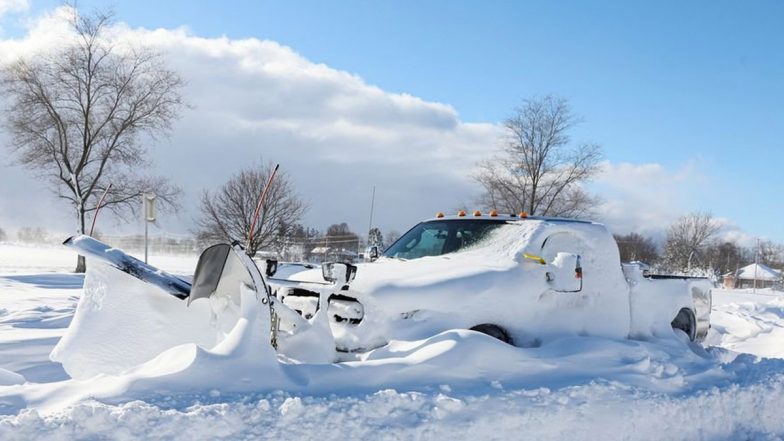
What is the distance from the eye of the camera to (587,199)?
99.8ft

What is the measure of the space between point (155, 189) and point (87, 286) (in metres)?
22.7

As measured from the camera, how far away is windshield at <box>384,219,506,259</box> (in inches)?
247

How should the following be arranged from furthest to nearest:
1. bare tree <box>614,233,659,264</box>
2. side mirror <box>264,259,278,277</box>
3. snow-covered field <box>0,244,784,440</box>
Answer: bare tree <box>614,233,659,264</box> → side mirror <box>264,259,278,277</box> → snow-covered field <box>0,244,784,440</box>

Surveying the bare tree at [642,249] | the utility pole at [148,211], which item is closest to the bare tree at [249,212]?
the utility pole at [148,211]

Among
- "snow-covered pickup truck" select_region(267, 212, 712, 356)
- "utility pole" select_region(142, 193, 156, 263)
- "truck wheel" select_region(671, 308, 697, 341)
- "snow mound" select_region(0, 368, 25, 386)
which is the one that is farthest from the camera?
"utility pole" select_region(142, 193, 156, 263)

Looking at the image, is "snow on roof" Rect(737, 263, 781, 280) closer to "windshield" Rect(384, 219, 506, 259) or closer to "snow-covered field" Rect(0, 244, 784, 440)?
"windshield" Rect(384, 219, 506, 259)

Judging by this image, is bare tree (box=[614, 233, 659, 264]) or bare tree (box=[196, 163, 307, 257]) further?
bare tree (box=[614, 233, 659, 264])

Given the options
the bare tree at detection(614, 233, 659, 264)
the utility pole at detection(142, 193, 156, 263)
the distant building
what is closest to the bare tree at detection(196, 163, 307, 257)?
the utility pole at detection(142, 193, 156, 263)

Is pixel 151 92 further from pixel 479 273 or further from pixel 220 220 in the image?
pixel 479 273

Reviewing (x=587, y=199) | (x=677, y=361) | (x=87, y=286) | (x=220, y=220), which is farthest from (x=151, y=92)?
(x=677, y=361)

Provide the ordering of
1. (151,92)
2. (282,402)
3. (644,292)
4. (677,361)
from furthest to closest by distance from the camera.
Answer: (151,92)
(644,292)
(677,361)
(282,402)

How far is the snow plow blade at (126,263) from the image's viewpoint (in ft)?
15.5

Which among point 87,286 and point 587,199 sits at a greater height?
point 587,199

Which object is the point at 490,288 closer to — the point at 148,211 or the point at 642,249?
the point at 148,211
